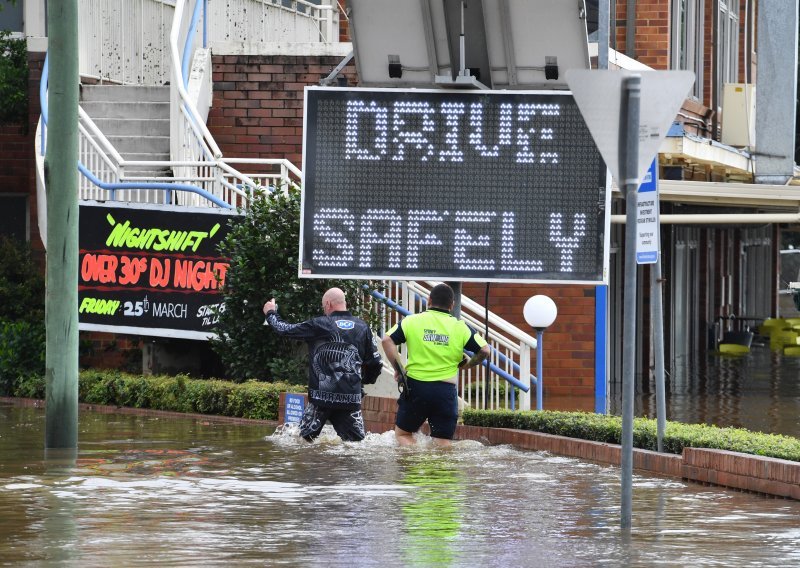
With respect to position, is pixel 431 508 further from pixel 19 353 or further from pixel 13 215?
pixel 13 215

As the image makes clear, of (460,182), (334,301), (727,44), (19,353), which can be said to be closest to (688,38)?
(727,44)

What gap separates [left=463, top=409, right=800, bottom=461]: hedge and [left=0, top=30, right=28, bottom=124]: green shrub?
9.35 metres

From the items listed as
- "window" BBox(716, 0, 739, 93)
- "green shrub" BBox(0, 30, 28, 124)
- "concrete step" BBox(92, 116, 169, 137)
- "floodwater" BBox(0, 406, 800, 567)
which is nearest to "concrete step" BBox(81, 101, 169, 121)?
"concrete step" BBox(92, 116, 169, 137)

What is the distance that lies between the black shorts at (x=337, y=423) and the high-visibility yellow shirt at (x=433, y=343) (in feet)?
2.20

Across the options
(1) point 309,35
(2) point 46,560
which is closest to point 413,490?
(2) point 46,560

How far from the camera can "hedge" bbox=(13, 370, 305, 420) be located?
1587 centimetres

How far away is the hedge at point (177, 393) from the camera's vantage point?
52.1 ft

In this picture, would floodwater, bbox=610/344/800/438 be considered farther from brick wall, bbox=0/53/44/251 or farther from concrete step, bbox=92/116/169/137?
brick wall, bbox=0/53/44/251

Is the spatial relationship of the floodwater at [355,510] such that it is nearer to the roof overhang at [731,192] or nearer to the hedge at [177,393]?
the hedge at [177,393]

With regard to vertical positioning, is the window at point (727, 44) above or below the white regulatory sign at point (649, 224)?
above

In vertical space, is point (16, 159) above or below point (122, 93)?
below

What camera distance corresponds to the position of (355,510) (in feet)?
32.4

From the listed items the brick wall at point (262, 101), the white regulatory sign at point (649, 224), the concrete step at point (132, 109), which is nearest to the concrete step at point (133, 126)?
the concrete step at point (132, 109)

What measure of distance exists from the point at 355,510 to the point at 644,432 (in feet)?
11.3
